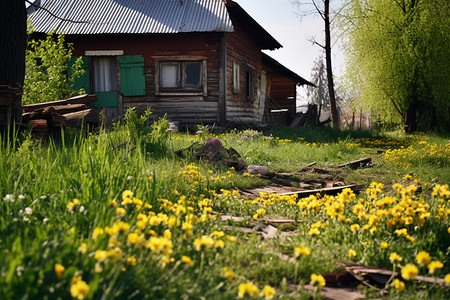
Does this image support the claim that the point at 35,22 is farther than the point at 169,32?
Answer: Yes

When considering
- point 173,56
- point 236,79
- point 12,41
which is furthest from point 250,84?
point 12,41

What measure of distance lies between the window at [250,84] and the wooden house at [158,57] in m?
2.89

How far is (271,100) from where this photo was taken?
24.2 m

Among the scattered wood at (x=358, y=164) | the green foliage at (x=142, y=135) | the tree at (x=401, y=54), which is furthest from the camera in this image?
the tree at (x=401, y=54)

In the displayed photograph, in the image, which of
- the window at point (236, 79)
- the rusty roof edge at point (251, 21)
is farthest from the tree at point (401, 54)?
the window at point (236, 79)

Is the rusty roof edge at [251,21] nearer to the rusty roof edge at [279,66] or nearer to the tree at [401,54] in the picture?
the rusty roof edge at [279,66]

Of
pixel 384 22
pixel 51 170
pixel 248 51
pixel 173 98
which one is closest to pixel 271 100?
pixel 248 51

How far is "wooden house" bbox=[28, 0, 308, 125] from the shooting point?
1436 cm

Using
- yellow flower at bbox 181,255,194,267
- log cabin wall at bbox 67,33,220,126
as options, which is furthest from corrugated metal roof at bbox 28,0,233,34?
yellow flower at bbox 181,255,194,267

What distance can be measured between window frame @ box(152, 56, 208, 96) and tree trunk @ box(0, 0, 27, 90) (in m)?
7.56

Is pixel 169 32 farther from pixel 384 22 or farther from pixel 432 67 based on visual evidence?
pixel 432 67

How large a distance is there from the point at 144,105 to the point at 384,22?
10.4 meters

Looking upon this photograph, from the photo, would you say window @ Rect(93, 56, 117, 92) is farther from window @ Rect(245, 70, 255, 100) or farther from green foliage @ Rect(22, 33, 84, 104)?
window @ Rect(245, 70, 255, 100)

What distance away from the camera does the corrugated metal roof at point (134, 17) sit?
13961 mm
